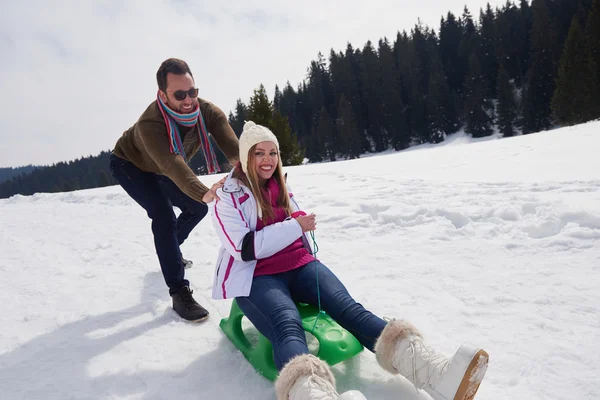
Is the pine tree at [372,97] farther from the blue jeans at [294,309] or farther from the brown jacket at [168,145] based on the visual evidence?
the blue jeans at [294,309]

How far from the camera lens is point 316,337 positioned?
2043mm

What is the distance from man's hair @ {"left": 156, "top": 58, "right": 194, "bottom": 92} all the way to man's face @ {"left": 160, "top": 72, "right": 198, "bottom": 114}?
3 centimetres

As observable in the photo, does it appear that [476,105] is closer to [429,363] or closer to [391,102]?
[391,102]

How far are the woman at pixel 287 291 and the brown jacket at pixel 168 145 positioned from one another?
33 cm

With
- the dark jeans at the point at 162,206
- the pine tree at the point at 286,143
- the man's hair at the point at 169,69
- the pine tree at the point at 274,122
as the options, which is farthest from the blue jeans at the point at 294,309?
the pine tree at the point at 286,143

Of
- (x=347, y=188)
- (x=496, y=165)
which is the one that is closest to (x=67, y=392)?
(x=347, y=188)

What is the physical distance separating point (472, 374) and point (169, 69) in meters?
2.72

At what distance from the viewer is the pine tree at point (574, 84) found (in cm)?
3005

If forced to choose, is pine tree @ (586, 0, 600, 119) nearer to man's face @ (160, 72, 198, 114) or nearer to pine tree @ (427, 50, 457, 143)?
pine tree @ (427, 50, 457, 143)

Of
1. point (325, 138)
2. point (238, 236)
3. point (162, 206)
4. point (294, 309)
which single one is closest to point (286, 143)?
point (325, 138)

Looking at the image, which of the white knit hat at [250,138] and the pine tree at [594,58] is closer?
the white knit hat at [250,138]

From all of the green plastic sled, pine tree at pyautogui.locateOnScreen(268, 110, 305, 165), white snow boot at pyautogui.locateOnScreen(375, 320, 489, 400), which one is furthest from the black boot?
pine tree at pyautogui.locateOnScreen(268, 110, 305, 165)

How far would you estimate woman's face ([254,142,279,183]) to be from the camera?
2490 millimetres

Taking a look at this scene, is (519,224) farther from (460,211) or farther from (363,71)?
(363,71)
